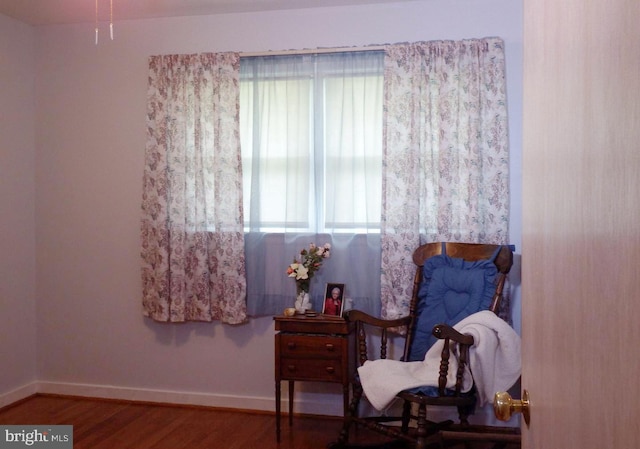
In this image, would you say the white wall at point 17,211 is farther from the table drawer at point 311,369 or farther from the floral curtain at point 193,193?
the table drawer at point 311,369

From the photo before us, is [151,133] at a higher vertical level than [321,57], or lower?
lower

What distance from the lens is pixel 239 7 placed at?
411cm

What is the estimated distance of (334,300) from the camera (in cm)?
388

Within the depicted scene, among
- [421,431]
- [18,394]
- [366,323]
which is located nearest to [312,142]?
[366,323]

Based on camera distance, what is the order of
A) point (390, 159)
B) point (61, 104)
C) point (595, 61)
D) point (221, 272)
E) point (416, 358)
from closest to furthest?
point (595, 61) < point (416, 358) < point (390, 159) < point (221, 272) < point (61, 104)

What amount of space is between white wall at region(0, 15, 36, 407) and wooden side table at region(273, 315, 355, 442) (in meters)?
1.94

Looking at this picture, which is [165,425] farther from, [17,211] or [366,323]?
[17,211]

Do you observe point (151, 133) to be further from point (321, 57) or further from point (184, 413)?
point (184, 413)

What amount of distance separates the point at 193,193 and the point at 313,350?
1.31m

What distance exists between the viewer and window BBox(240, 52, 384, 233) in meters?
3.99

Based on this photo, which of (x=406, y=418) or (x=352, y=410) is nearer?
(x=352, y=410)

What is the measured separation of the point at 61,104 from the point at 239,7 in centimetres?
147

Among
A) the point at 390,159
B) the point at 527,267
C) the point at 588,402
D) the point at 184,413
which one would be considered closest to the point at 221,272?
the point at 184,413

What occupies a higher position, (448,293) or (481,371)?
(448,293)
